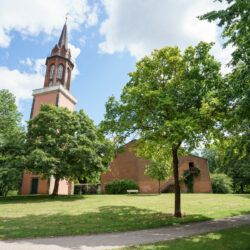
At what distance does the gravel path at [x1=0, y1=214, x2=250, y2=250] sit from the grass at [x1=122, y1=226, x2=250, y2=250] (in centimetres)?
67

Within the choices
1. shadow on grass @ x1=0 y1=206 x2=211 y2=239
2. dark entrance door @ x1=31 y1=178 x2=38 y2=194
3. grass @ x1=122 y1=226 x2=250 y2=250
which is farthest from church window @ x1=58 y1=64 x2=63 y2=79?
grass @ x1=122 y1=226 x2=250 y2=250

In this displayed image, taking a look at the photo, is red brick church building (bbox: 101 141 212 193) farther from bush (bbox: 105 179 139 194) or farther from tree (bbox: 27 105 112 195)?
tree (bbox: 27 105 112 195)

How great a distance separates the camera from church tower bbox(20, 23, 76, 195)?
124 ft

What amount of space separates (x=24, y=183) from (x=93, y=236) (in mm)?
30388

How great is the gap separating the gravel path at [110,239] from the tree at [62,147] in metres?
14.0

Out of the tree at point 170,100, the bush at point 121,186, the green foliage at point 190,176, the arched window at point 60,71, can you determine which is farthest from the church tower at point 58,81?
the tree at point 170,100

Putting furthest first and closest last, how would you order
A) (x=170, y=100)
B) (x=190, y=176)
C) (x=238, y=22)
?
(x=190, y=176), (x=170, y=100), (x=238, y=22)

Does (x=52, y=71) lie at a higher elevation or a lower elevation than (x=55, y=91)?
higher

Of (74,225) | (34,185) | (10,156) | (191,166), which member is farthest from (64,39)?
(74,225)

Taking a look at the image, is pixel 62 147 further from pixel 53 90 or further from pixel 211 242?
pixel 211 242

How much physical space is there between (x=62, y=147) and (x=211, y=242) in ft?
66.3

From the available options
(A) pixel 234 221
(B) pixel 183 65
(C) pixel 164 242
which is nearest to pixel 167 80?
(B) pixel 183 65

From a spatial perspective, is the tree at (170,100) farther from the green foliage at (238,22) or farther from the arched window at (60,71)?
the arched window at (60,71)

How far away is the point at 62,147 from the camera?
27.6 meters
